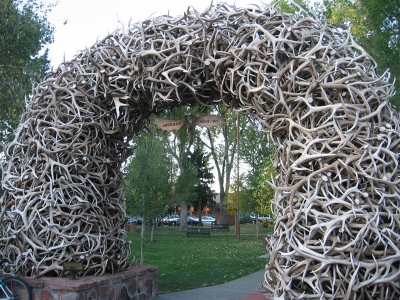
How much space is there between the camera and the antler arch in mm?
4516

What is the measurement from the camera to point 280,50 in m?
5.20

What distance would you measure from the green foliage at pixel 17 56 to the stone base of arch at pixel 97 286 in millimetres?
4089

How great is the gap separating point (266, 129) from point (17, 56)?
23.6 ft

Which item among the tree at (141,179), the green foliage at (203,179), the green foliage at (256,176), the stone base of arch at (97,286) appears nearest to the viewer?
the stone base of arch at (97,286)

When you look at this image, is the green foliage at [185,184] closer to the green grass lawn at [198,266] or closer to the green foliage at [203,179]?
the green grass lawn at [198,266]

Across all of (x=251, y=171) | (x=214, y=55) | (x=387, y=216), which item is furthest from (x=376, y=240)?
(x=251, y=171)

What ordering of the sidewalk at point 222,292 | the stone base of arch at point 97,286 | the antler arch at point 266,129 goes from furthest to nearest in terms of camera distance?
the sidewalk at point 222,292 < the stone base of arch at point 97,286 < the antler arch at point 266,129

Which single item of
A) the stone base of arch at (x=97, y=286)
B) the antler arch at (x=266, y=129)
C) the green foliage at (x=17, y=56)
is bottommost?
the stone base of arch at (x=97, y=286)

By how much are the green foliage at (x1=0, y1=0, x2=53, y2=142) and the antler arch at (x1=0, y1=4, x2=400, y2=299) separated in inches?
112

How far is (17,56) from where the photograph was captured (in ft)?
33.9

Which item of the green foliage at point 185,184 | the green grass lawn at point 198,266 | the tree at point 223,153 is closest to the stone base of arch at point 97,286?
the green grass lawn at point 198,266

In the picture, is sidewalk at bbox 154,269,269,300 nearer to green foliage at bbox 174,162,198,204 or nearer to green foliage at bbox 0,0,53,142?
green foliage at bbox 0,0,53,142

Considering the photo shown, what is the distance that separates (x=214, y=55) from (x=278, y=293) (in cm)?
292

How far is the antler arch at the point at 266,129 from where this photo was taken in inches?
178
